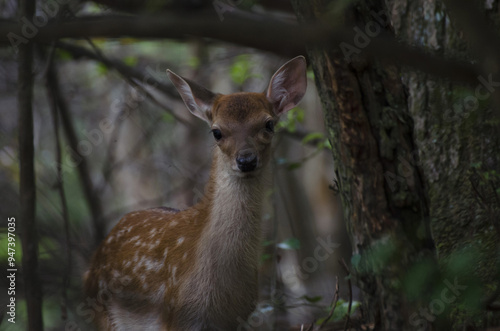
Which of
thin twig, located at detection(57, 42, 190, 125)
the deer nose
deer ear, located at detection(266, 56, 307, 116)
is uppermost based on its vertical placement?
thin twig, located at detection(57, 42, 190, 125)

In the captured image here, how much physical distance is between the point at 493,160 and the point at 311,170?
896 cm

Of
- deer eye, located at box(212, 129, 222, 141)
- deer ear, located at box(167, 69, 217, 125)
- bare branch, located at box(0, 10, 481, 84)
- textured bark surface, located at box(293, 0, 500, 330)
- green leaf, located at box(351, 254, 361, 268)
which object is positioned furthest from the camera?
deer ear, located at box(167, 69, 217, 125)

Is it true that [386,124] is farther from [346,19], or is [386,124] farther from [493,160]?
[493,160]

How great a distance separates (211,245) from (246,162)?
0.66 meters

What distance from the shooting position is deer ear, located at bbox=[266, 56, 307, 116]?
4.98 metres

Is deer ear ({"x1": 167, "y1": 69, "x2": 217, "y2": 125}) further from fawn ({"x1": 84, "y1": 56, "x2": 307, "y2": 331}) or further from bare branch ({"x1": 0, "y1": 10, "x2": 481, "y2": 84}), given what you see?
bare branch ({"x1": 0, "y1": 10, "x2": 481, "y2": 84})

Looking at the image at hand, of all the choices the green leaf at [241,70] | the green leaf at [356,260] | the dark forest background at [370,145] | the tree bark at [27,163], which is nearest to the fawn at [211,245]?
the dark forest background at [370,145]

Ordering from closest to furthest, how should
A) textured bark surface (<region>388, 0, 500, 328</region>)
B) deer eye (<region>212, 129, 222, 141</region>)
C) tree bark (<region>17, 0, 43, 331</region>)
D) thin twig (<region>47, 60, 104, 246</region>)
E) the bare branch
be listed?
the bare branch
tree bark (<region>17, 0, 43, 331</region>)
textured bark surface (<region>388, 0, 500, 328</region>)
deer eye (<region>212, 129, 222, 141</region>)
thin twig (<region>47, 60, 104, 246</region>)

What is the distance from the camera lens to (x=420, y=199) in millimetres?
3322

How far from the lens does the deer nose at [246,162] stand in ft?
14.7

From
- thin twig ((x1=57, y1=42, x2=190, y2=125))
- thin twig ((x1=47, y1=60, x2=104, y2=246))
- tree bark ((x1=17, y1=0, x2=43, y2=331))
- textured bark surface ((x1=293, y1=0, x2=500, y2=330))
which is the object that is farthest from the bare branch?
thin twig ((x1=47, y1=60, x2=104, y2=246))

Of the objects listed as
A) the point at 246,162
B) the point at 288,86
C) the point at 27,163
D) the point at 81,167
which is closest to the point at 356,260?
the point at 246,162

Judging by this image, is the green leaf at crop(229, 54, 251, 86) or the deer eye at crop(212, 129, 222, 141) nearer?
the deer eye at crop(212, 129, 222, 141)

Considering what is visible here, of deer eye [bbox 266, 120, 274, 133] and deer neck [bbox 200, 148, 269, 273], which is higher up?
deer eye [bbox 266, 120, 274, 133]
